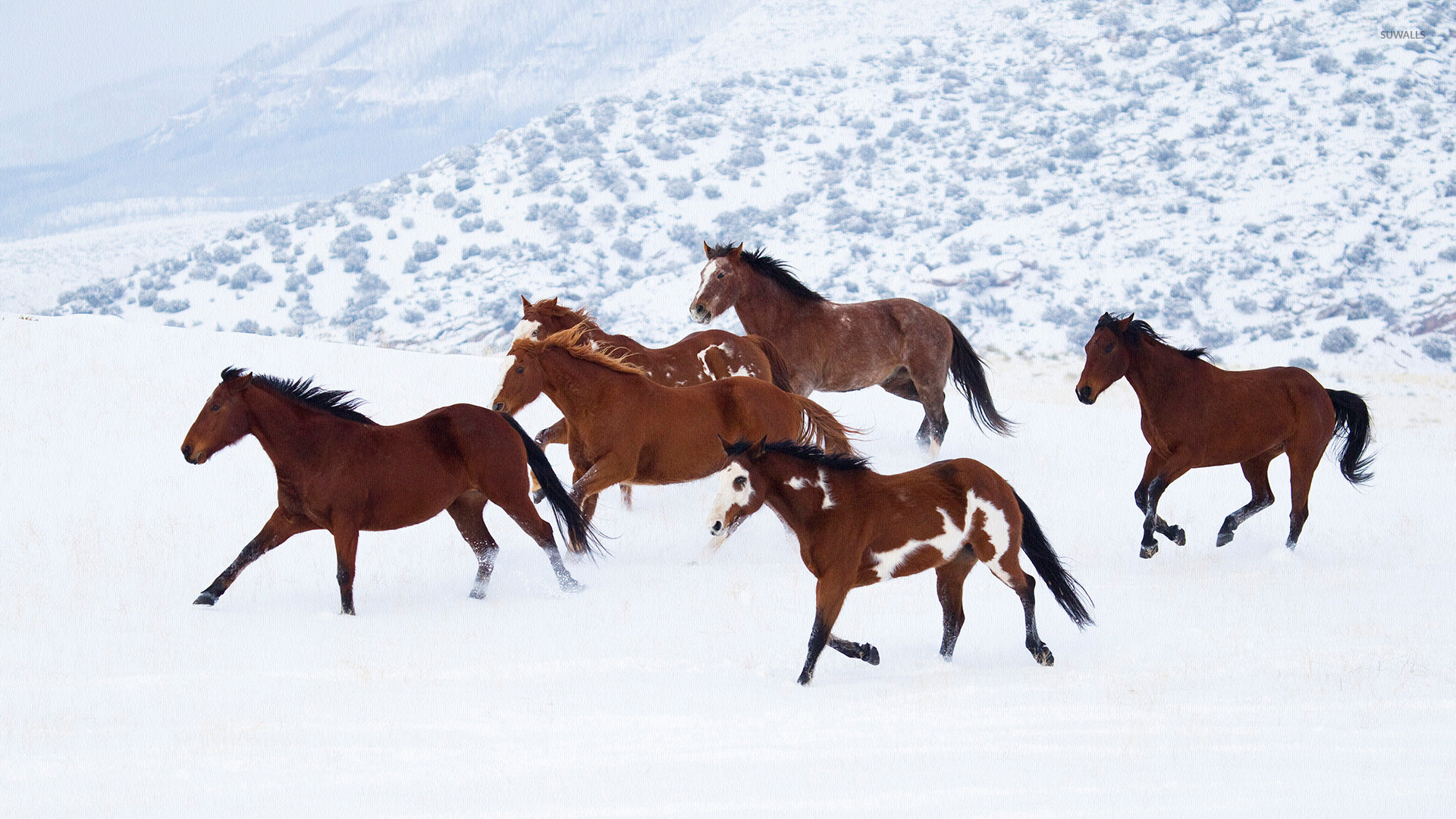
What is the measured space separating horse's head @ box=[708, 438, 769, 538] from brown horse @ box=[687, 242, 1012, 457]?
4728 mm

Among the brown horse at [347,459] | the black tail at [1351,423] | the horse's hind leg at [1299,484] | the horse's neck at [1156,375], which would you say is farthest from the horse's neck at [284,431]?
the black tail at [1351,423]

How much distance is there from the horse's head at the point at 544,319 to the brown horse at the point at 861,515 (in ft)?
10.3

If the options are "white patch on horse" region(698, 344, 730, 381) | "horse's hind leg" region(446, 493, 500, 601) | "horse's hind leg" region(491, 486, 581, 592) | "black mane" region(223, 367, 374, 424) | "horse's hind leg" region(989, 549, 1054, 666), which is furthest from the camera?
"white patch on horse" region(698, 344, 730, 381)

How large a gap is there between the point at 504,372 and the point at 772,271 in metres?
4.14

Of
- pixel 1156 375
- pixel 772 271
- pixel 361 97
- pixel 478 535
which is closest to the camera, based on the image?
pixel 478 535

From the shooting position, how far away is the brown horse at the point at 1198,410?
25.1ft

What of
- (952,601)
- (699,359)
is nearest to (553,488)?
(952,601)

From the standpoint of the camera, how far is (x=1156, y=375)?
775 cm

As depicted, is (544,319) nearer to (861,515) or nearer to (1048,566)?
(861,515)

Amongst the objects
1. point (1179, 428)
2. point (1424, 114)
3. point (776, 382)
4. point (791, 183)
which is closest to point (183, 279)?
point (791, 183)

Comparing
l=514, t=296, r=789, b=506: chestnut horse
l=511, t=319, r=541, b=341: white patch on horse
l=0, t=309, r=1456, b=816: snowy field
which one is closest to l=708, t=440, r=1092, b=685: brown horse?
l=0, t=309, r=1456, b=816: snowy field

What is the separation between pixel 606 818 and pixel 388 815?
70cm

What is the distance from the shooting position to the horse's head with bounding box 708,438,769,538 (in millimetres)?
5270

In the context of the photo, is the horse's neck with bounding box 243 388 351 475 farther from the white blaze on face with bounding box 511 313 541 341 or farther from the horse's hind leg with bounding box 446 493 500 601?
the white blaze on face with bounding box 511 313 541 341
